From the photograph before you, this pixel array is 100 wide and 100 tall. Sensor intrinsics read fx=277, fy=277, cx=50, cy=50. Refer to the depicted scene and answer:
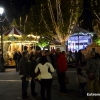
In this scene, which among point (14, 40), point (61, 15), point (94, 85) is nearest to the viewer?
point (94, 85)

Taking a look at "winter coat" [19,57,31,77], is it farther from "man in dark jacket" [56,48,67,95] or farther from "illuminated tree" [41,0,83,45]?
"illuminated tree" [41,0,83,45]

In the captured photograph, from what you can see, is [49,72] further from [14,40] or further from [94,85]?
[14,40]

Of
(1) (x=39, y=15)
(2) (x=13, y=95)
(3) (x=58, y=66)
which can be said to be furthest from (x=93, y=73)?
(1) (x=39, y=15)

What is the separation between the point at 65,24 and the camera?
141ft

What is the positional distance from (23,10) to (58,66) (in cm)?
6577

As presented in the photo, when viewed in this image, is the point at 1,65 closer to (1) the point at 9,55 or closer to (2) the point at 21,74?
(1) the point at 9,55

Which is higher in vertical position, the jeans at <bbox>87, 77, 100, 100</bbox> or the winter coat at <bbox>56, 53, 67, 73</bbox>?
the winter coat at <bbox>56, 53, 67, 73</bbox>

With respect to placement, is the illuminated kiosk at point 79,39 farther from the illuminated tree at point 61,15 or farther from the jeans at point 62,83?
the jeans at point 62,83

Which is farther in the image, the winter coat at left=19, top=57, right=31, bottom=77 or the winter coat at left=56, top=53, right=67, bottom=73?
the winter coat at left=56, top=53, right=67, bottom=73

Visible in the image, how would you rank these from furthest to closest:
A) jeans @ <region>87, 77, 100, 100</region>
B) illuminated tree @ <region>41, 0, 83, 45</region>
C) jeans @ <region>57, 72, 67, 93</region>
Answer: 1. illuminated tree @ <region>41, 0, 83, 45</region>
2. jeans @ <region>57, 72, 67, 93</region>
3. jeans @ <region>87, 77, 100, 100</region>

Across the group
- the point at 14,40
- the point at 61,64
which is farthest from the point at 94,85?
the point at 14,40

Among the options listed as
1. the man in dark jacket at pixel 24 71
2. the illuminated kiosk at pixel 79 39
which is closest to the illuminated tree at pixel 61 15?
the illuminated kiosk at pixel 79 39

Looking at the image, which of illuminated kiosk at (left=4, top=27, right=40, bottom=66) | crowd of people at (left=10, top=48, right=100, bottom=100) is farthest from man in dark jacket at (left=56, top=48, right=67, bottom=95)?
illuminated kiosk at (left=4, top=27, right=40, bottom=66)

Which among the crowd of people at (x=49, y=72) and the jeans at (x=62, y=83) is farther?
the jeans at (x=62, y=83)
